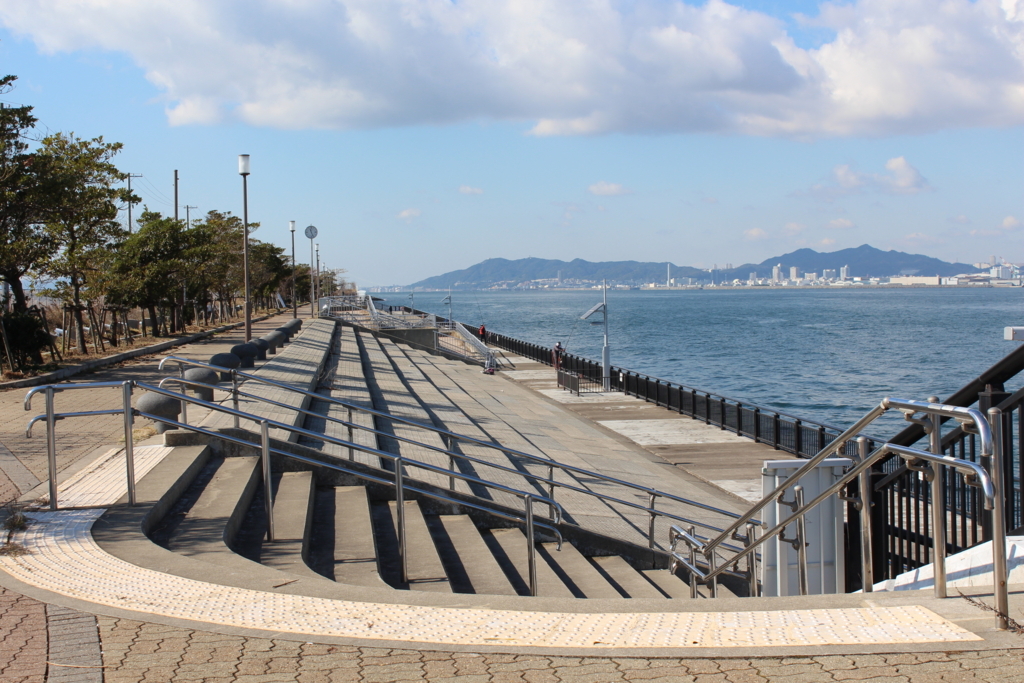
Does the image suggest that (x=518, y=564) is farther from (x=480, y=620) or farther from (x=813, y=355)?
(x=813, y=355)

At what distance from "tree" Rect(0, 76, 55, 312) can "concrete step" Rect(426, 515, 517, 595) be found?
13.9m

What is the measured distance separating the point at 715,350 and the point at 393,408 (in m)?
65.3

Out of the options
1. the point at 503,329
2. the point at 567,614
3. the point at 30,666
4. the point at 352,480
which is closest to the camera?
the point at 30,666

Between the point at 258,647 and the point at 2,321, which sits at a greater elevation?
the point at 2,321

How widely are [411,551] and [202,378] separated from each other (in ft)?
18.3

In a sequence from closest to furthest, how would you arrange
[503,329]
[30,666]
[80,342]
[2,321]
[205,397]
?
[30,666], [205,397], [2,321], [80,342], [503,329]

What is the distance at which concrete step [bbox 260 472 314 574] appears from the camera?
6.12 metres

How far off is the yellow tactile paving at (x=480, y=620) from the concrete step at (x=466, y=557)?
2.34 metres

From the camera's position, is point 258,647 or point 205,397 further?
point 205,397

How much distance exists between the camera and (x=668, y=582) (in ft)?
29.8

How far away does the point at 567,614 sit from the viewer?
14.4 feet

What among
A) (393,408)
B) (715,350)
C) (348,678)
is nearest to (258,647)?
(348,678)

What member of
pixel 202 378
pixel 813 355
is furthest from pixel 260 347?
pixel 813 355

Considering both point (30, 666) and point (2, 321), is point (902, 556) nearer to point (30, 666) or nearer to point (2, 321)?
point (30, 666)
